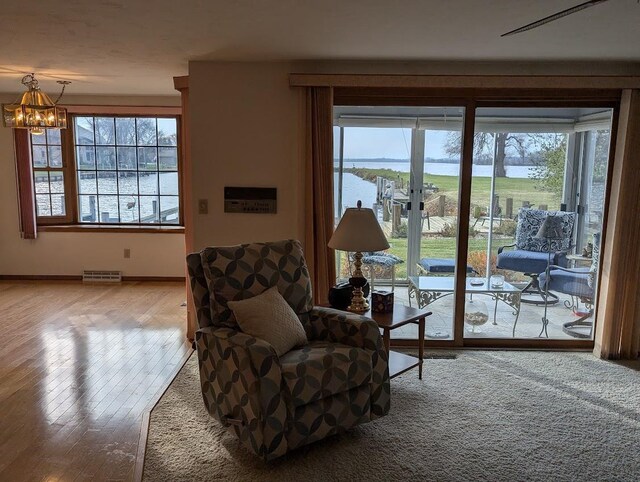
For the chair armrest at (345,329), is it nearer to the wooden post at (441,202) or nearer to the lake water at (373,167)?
the lake water at (373,167)

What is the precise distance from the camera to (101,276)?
636 centimetres

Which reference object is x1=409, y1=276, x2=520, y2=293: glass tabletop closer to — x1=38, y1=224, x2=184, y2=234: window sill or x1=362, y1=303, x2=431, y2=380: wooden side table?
x1=362, y1=303, x2=431, y2=380: wooden side table

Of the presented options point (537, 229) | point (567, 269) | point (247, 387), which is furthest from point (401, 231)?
point (247, 387)

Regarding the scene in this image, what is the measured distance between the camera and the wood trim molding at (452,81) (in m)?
3.68

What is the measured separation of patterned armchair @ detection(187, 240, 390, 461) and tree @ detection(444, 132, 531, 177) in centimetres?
167

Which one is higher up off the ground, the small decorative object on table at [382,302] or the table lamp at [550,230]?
the table lamp at [550,230]

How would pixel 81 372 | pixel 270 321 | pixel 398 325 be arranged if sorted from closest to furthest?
1. pixel 270 321
2. pixel 398 325
3. pixel 81 372

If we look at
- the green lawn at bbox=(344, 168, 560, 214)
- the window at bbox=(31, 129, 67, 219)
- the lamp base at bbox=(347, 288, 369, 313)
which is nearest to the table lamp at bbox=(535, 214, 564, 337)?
the green lawn at bbox=(344, 168, 560, 214)

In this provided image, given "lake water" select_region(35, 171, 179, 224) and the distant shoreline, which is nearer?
the distant shoreline

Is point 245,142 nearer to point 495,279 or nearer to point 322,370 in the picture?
point 322,370

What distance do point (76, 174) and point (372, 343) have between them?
5128 millimetres

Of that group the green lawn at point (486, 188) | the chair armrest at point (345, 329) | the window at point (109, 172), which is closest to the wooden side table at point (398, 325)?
the chair armrest at point (345, 329)

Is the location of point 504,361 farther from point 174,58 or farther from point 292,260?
point 174,58

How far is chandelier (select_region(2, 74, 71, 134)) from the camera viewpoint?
14.5ft
